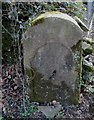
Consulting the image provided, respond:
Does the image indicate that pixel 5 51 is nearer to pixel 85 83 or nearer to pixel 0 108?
pixel 0 108

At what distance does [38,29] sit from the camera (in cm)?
195

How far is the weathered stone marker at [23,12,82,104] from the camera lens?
1.92 metres

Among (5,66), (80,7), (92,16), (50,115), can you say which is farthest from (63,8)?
(92,16)

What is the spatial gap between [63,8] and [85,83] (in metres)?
0.71

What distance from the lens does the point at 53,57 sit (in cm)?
201

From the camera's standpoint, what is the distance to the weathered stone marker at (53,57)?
192 cm

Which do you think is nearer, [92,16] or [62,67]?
[62,67]

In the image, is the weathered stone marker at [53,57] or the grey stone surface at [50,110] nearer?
the weathered stone marker at [53,57]

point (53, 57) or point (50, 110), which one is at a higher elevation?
point (53, 57)

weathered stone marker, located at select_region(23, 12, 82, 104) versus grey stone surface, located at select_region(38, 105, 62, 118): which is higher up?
weathered stone marker, located at select_region(23, 12, 82, 104)

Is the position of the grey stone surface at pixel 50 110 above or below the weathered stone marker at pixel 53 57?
below

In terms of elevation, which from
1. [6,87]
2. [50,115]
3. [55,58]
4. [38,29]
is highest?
[38,29]

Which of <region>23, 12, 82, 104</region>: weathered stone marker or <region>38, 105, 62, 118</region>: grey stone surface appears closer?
<region>23, 12, 82, 104</region>: weathered stone marker

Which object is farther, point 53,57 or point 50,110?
point 50,110
